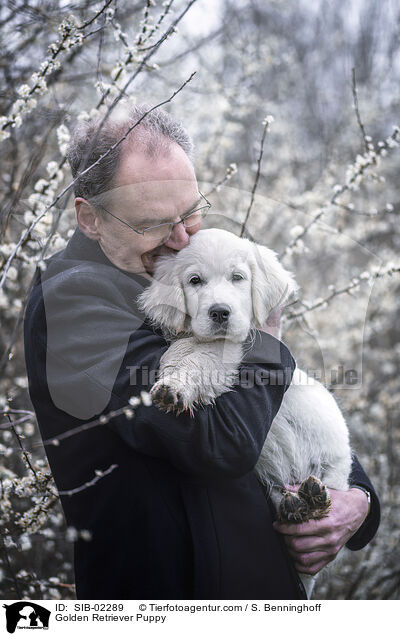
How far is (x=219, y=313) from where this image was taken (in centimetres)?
209

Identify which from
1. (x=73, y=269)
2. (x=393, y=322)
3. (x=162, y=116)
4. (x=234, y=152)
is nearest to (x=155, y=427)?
(x=73, y=269)

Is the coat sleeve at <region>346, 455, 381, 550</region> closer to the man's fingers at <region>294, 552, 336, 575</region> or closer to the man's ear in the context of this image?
the man's fingers at <region>294, 552, 336, 575</region>

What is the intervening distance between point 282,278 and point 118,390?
1.03 metres

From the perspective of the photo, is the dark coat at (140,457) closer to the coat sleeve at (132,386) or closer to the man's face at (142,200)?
the coat sleeve at (132,386)

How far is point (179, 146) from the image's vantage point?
212cm

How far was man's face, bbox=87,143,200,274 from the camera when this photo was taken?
1.95 metres

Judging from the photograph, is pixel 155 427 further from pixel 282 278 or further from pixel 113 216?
pixel 282 278

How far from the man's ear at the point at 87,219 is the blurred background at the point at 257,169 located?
0.06 metres

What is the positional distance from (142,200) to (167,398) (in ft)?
2.34

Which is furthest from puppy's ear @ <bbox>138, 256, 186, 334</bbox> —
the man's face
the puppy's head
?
the man's face

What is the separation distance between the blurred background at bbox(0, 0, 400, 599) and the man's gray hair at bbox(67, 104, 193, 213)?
12 cm

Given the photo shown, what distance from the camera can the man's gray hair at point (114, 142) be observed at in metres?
1.99

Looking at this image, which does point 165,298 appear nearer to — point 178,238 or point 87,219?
point 178,238
